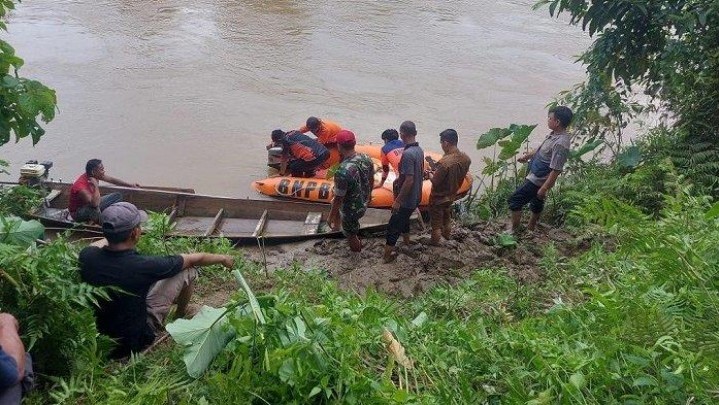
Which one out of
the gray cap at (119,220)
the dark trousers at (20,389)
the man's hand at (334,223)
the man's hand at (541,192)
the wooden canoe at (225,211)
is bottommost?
the wooden canoe at (225,211)

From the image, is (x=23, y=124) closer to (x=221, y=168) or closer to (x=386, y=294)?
(x=386, y=294)

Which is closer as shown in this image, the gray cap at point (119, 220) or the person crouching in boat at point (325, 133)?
the gray cap at point (119, 220)

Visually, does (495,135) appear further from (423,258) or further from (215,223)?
(215,223)

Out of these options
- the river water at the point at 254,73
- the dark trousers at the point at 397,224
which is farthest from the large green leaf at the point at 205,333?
the river water at the point at 254,73

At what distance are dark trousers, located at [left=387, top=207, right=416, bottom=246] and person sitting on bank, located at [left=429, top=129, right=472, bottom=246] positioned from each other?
0.29 m

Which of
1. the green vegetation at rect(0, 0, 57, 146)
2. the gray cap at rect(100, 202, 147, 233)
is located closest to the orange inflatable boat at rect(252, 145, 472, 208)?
the green vegetation at rect(0, 0, 57, 146)

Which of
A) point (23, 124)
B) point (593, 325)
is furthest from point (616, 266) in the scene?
point (23, 124)

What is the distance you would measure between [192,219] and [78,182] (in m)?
1.40

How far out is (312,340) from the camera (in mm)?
2791

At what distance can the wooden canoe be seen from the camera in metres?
7.79

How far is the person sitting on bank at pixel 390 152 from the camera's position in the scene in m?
8.34

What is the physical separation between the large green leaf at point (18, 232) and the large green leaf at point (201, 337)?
3.77 feet

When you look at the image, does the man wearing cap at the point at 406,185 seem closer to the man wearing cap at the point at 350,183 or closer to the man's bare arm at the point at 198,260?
the man wearing cap at the point at 350,183

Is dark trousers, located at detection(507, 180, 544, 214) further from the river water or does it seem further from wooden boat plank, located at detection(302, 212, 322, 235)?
the river water
